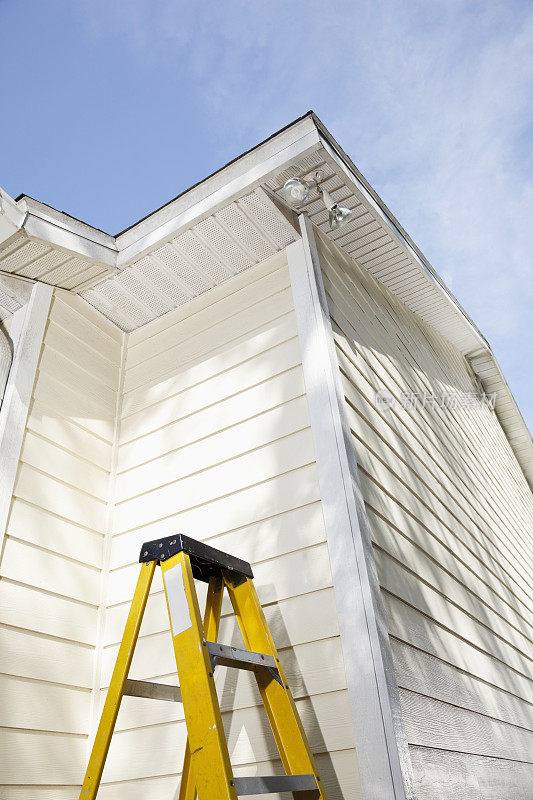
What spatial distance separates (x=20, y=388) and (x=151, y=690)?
138 cm

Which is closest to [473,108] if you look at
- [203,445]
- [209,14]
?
[209,14]

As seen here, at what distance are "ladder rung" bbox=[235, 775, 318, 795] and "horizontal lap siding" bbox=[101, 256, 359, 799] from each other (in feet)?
0.70

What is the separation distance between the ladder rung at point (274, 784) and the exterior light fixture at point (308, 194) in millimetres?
2031

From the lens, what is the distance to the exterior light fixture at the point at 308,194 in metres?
2.37

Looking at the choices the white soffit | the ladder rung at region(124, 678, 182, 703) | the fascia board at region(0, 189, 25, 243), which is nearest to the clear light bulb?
the white soffit

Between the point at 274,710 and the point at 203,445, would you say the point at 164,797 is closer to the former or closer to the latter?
the point at 274,710

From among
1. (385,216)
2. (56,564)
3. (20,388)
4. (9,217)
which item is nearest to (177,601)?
(56,564)

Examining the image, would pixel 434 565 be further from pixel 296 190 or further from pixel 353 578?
pixel 296 190

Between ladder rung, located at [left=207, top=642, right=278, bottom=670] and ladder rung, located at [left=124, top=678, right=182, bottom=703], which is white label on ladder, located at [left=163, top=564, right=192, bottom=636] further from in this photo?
ladder rung, located at [left=124, top=678, right=182, bottom=703]

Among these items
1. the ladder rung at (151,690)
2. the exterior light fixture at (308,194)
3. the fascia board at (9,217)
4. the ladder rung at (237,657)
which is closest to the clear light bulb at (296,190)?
the exterior light fixture at (308,194)

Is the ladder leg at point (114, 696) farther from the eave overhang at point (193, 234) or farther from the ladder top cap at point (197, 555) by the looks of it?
the eave overhang at point (193, 234)

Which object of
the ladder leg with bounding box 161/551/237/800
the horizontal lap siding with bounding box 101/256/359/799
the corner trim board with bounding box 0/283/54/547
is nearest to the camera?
the ladder leg with bounding box 161/551/237/800

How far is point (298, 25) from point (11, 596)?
7.55 meters

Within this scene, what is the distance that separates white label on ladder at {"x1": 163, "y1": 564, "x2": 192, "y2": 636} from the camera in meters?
1.36
